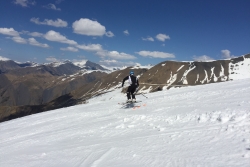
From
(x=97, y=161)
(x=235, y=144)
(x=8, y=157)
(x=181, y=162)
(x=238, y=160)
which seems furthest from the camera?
(x=8, y=157)

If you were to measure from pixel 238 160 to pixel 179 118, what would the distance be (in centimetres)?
612

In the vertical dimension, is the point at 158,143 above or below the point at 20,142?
above

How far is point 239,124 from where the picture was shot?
9.25 m

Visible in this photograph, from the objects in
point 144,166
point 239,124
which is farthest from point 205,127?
point 144,166

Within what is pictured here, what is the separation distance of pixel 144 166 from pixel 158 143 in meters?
2.01

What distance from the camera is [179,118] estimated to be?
12430 mm

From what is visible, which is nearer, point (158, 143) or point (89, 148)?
point (158, 143)

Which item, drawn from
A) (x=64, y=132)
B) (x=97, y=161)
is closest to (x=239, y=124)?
(x=97, y=161)

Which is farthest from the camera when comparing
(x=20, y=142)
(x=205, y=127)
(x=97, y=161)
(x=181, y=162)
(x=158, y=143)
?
(x=20, y=142)

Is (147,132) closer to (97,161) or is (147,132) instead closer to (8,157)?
(97,161)

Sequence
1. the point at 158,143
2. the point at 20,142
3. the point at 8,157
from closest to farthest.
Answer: the point at 158,143 < the point at 8,157 < the point at 20,142

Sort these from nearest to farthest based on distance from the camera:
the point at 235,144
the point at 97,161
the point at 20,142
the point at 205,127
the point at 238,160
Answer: the point at 238,160 → the point at 235,144 → the point at 97,161 → the point at 205,127 → the point at 20,142

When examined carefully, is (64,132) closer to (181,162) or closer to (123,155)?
(123,155)

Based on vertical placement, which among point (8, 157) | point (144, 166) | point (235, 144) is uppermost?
point (235, 144)
